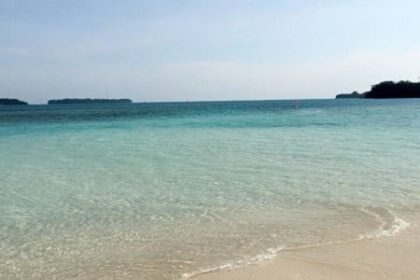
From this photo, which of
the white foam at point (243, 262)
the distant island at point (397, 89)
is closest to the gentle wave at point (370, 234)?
the white foam at point (243, 262)

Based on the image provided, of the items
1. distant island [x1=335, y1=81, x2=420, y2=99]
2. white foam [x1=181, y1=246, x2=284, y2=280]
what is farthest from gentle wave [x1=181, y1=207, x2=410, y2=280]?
distant island [x1=335, y1=81, x2=420, y2=99]

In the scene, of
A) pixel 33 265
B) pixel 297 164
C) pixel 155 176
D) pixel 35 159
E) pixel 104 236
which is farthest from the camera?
pixel 35 159

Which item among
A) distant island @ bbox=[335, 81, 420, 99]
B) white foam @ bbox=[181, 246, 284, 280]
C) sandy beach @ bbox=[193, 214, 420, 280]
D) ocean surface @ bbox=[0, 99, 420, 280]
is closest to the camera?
sandy beach @ bbox=[193, 214, 420, 280]

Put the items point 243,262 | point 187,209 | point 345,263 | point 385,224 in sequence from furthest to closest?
point 187,209
point 385,224
point 243,262
point 345,263

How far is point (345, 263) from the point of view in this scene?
5.51 m

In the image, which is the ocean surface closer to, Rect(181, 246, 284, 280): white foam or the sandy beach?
Rect(181, 246, 284, 280): white foam

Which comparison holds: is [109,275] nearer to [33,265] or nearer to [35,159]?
[33,265]

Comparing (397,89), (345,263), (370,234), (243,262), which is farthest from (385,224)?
(397,89)

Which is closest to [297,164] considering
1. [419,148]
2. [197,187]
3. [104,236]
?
[197,187]

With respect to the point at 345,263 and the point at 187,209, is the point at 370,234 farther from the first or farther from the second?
the point at 187,209

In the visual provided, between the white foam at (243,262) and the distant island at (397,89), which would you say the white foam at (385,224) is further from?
the distant island at (397,89)

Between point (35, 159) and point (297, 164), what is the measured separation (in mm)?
8700

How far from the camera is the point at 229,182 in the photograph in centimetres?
1065

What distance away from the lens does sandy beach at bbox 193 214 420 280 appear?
5.18 meters
